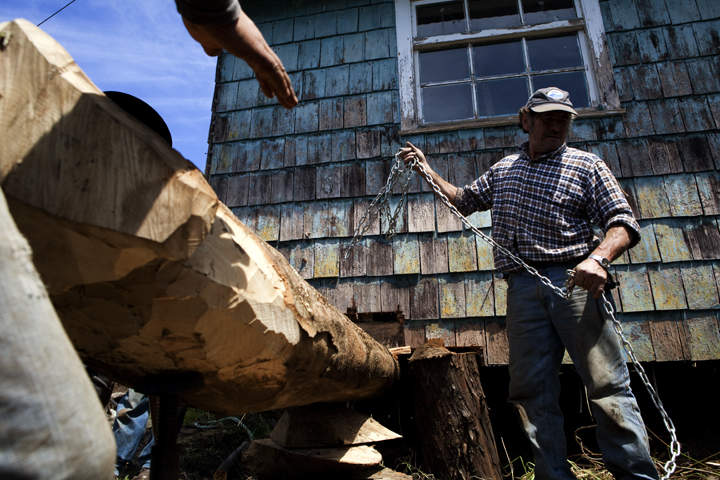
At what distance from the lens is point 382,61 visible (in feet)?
14.5

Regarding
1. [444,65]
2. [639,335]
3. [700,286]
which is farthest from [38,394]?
[444,65]

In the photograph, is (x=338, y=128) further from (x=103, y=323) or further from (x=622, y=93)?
(x=103, y=323)

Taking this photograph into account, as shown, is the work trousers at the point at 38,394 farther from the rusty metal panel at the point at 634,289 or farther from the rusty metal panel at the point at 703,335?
the rusty metal panel at the point at 703,335

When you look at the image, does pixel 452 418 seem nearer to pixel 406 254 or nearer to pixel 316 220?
pixel 406 254

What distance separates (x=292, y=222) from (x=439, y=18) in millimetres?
2477

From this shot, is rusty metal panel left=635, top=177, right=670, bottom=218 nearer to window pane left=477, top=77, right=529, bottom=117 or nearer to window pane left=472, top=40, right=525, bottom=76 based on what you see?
window pane left=477, top=77, right=529, bottom=117

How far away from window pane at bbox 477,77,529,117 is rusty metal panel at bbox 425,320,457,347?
6.26 feet

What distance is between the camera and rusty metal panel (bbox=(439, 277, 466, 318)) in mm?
3691

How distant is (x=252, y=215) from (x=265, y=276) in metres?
3.22

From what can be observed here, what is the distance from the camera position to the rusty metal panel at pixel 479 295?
12.0ft

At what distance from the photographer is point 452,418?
8.40 feet

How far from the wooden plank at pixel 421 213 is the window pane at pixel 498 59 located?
4.34 feet

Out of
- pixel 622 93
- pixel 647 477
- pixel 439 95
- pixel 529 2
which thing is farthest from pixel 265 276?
pixel 529 2

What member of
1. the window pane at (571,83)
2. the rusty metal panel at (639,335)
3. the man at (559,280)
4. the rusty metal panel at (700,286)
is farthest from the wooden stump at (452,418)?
the window pane at (571,83)
